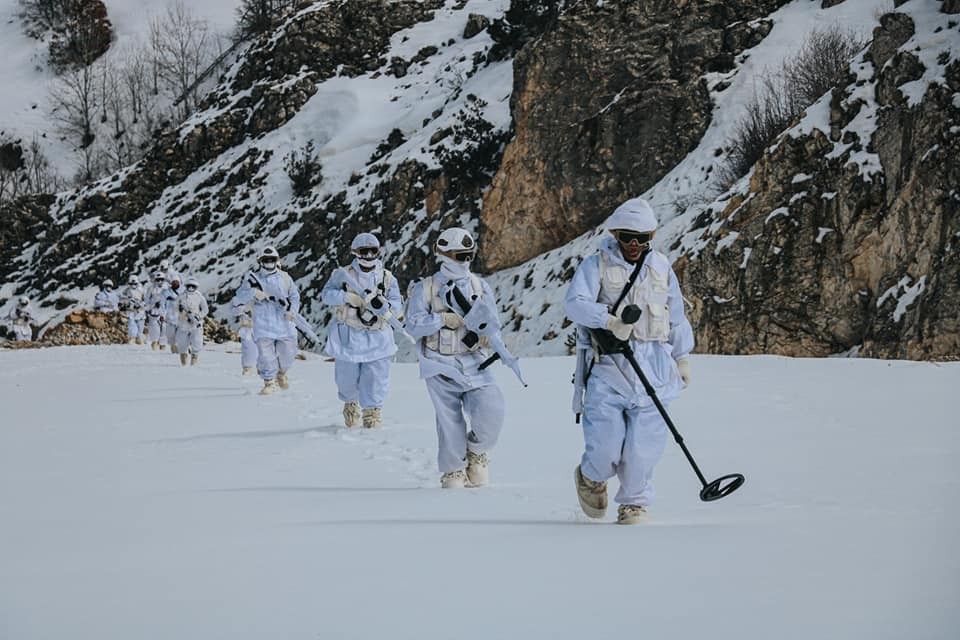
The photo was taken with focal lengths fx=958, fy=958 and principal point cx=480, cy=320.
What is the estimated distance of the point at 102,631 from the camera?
3.22 metres

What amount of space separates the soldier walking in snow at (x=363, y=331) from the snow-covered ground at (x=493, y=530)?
491 mm

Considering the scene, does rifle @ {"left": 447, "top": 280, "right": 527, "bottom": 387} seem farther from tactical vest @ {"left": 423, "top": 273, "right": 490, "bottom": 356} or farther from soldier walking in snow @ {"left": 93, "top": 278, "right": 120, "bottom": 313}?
soldier walking in snow @ {"left": 93, "top": 278, "right": 120, "bottom": 313}

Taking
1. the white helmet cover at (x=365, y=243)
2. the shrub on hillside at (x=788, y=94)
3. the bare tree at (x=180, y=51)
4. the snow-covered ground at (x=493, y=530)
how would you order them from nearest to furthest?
1. the snow-covered ground at (x=493, y=530)
2. the white helmet cover at (x=365, y=243)
3. the shrub on hillside at (x=788, y=94)
4. the bare tree at (x=180, y=51)

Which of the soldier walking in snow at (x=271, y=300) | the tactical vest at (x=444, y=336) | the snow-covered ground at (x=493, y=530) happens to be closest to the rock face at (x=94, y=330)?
the soldier walking in snow at (x=271, y=300)

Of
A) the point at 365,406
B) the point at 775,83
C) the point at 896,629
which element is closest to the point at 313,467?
the point at 365,406

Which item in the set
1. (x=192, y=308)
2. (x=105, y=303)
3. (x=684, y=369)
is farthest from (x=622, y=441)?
(x=105, y=303)

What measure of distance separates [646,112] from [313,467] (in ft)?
64.8

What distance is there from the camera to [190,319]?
67.0 feet

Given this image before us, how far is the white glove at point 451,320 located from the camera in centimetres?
715

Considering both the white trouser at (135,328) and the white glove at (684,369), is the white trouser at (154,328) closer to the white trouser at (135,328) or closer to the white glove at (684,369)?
the white trouser at (135,328)

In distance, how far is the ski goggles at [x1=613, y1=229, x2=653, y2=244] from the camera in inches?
211

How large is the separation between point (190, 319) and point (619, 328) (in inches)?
660

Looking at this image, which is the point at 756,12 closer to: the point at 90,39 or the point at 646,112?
the point at 646,112

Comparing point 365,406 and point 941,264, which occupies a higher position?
point 941,264
